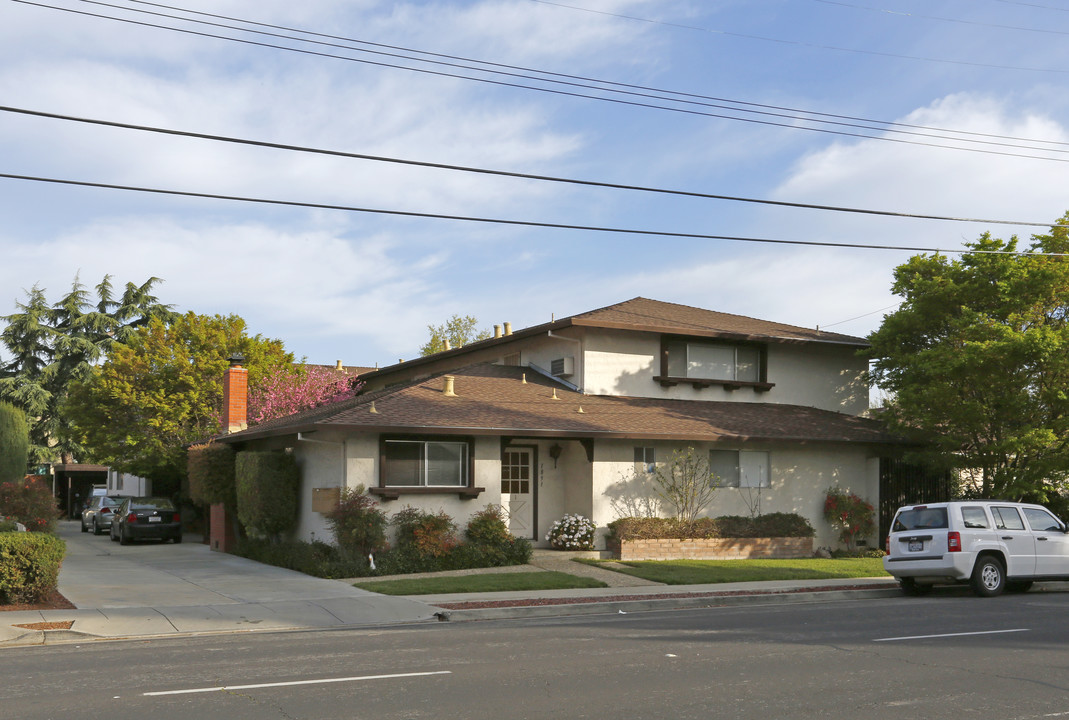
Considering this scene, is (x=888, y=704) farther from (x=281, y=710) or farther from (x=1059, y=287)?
(x=1059, y=287)

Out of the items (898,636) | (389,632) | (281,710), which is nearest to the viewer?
(281,710)

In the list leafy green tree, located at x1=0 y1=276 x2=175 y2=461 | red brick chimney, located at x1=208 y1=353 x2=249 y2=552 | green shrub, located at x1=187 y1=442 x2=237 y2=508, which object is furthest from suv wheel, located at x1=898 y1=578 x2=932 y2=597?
leafy green tree, located at x1=0 y1=276 x2=175 y2=461

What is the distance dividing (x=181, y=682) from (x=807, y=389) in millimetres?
22975

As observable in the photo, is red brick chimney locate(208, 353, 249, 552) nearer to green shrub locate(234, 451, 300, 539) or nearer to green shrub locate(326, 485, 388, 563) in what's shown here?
green shrub locate(234, 451, 300, 539)

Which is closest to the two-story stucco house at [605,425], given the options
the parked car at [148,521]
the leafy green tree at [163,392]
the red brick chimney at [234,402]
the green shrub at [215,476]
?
the green shrub at [215,476]

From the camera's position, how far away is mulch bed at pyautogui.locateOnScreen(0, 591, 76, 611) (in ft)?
48.5

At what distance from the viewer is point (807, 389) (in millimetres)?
28969

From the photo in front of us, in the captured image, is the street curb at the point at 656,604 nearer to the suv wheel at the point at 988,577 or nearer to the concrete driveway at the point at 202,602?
the concrete driveway at the point at 202,602

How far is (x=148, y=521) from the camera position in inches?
1215

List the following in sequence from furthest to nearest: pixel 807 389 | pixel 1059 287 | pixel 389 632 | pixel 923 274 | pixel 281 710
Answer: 1. pixel 807 389
2. pixel 923 274
3. pixel 1059 287
4. pixel 389 632
5. pixel 281 710

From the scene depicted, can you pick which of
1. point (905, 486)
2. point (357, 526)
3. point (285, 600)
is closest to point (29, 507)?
point (357, 526)

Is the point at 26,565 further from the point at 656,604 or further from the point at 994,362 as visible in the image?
the point at 994,362

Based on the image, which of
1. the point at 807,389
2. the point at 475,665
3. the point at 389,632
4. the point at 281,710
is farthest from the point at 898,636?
the point at 807,389

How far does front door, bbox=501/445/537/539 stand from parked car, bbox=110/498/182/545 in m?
13.5
